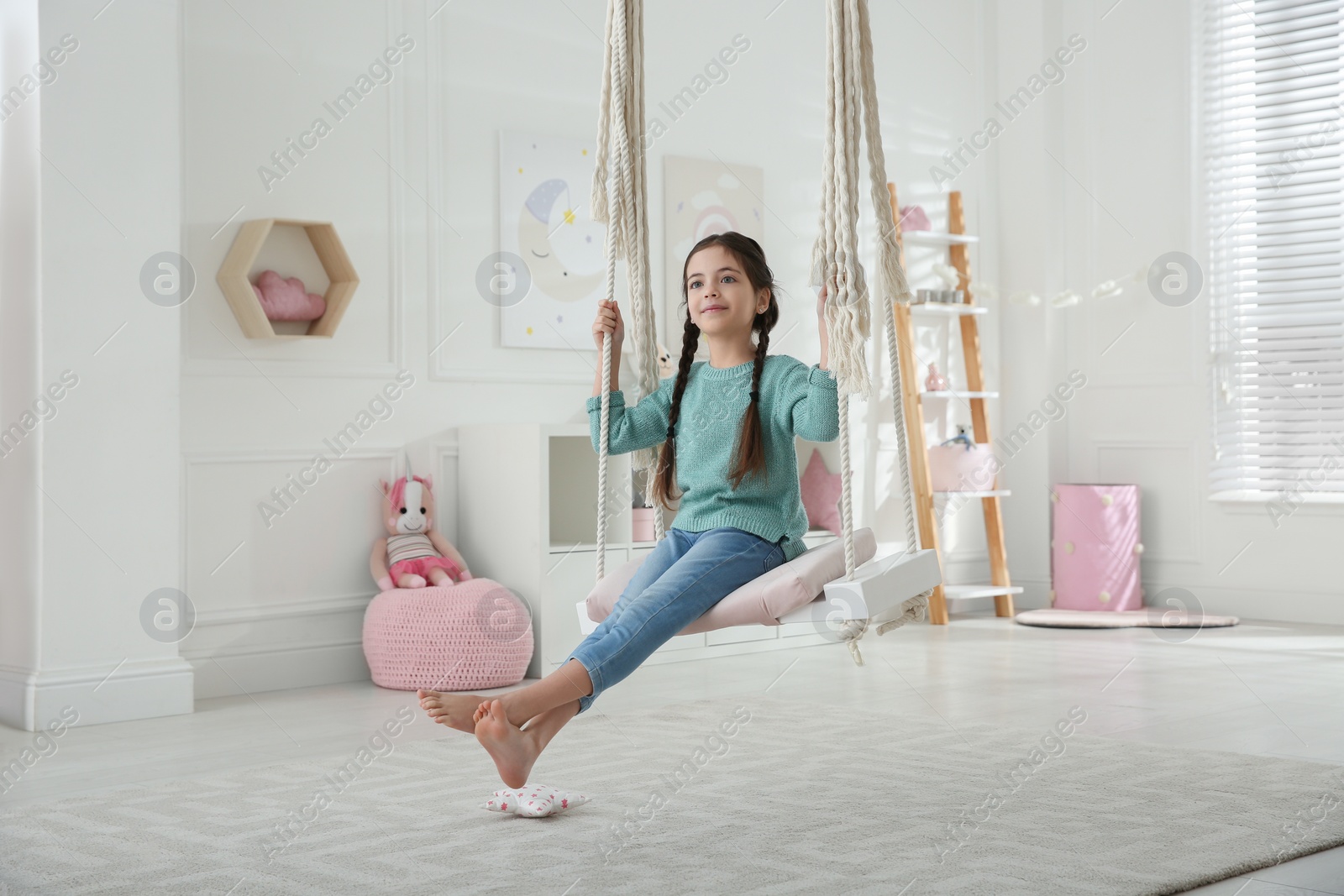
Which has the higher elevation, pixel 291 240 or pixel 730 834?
pixel 291 240

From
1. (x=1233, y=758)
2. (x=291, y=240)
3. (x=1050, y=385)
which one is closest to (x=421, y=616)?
(x=291, y=240)

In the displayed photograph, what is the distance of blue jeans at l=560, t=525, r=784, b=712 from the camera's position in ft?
6.89

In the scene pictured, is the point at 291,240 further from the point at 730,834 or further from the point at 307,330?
the point at 730,834

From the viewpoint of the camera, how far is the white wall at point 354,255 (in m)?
3.65

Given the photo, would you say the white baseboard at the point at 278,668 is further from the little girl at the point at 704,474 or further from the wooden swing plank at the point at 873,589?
the wooden swing plank at the point at 873,589

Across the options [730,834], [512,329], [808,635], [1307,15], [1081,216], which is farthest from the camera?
[1081,216]

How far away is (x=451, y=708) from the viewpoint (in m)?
2.07

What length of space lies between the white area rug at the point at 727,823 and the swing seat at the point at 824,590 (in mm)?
362

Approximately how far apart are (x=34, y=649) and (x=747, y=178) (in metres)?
2.88

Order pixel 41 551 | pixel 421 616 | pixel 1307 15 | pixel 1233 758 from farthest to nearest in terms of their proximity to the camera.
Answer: pixel 1307 15 → pixel 421 616 → pixel 41 551 → pixel 1233 758

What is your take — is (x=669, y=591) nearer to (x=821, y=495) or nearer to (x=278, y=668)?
(x=278, y=668)

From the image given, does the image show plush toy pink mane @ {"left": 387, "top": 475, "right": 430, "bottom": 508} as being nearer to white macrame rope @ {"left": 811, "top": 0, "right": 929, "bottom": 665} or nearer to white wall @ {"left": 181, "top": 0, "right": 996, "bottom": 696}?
white wall @ {"left": 181, "top": 0, "right": 996, "bottom": 696}

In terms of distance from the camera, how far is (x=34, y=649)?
3.20 m

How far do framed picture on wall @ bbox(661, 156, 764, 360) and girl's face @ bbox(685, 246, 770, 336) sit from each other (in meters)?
2.08
